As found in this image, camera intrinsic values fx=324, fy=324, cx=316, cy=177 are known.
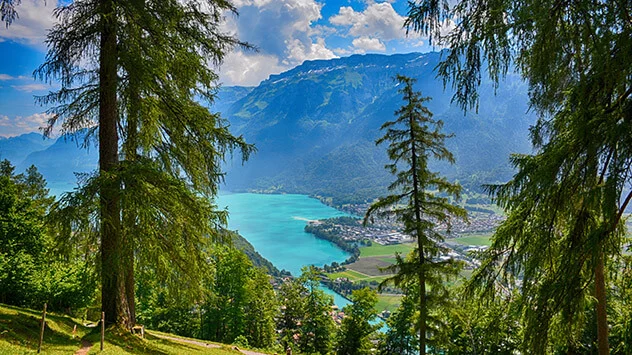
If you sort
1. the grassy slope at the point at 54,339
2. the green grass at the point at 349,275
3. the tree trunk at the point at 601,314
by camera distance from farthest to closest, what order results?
the green grass at the point at 349,275 → the grassy slope at the point at 54,339 → the tree trunk at the point at 601,314

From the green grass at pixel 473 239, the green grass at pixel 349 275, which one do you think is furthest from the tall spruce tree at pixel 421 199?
the green grass at pixel 473 239

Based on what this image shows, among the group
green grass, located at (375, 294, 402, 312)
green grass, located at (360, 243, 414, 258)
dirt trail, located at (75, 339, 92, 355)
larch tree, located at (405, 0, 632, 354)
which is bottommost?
green grass, located at (375, 294, 402, 312)

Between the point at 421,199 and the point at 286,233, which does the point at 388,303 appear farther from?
the point at 286,233

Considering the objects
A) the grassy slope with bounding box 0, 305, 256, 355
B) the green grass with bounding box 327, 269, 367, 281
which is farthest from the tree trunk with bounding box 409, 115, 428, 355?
the green grass with bounding box 327, 269, 367, 281

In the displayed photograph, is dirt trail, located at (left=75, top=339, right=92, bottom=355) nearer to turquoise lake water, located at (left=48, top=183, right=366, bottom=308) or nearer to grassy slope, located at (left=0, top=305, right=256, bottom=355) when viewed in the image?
grassy slope, located at (left=0, top=305, right=256, bottom=355)

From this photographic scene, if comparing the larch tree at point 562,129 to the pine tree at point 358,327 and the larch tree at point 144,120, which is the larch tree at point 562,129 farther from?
the pine tree at point 358,327
